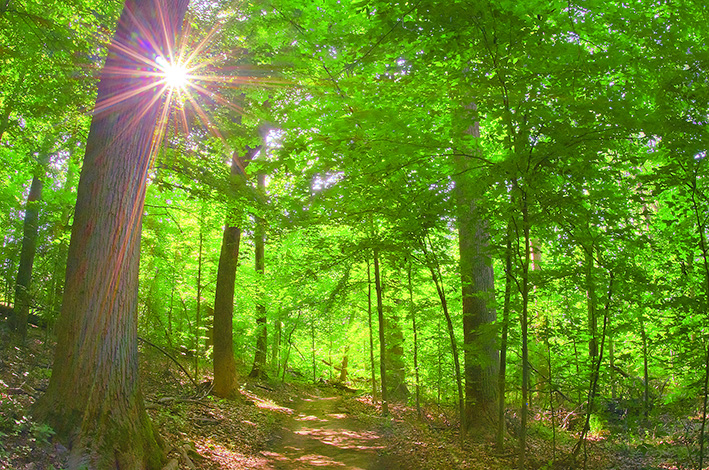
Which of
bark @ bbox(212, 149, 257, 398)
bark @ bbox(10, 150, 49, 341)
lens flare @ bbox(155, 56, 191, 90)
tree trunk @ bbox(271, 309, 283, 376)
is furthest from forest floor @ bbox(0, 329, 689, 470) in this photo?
tree trunk @ bbox(271, 309, 283, 376)

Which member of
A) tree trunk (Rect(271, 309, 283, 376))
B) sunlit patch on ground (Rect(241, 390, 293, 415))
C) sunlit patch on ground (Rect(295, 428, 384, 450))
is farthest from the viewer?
tree trunk (Rect(271, 309, 283, 376))

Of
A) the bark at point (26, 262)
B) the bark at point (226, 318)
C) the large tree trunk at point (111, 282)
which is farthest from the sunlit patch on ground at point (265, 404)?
the large tree trunk at point (111, 282)

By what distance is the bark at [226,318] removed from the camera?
31.1 ft

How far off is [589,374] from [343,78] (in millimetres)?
5082

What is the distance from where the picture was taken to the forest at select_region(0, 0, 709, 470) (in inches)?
155

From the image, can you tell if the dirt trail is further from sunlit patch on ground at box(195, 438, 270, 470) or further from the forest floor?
sunlit patch on ground at box(195, 438, 270, 470)

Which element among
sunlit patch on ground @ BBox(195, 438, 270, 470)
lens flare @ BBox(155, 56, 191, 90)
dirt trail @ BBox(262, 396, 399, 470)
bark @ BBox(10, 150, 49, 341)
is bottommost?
dirt trail @ BBox(262, 396, 399, 470)

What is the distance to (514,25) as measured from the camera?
12.2 ft

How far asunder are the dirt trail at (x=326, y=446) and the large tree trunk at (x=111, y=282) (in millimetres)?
2830

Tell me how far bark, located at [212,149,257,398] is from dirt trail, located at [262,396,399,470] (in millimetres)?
1775

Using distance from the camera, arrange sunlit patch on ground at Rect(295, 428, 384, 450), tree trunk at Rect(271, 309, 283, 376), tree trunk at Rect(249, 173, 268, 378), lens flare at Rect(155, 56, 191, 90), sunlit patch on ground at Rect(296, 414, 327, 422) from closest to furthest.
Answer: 1. lens flare at Rect(155, 56, 191, 90)
2. sunlit patch on ground at Rect(295, 428, 384, 450)
3. sunlit patch on ground at Rect(296, 414, 327, 422)
4. tree trunk at Rect(249, 173, 268, 378)
5. tree trunk at Rect(271, 309, 283, 376)

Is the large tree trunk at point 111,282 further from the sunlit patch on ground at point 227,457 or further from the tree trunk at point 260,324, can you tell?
the tree trunk at point 260,324

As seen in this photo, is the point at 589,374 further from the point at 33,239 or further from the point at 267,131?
the point at 33,239

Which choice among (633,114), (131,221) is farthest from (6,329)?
(633,114)
